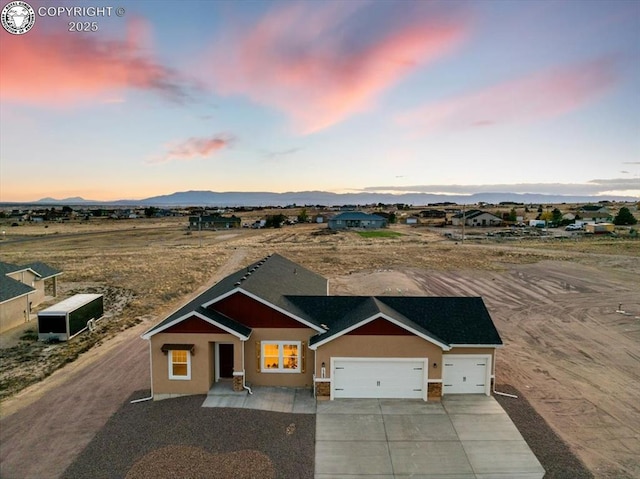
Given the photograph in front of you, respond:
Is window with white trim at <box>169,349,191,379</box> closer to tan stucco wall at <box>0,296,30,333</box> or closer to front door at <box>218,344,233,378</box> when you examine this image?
front door at <box>218,344,233,378</box>

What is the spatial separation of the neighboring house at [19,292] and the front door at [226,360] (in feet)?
55.5

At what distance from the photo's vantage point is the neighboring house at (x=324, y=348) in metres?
16.2

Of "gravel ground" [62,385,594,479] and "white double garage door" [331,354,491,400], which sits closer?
"gravel ground" [62,385,594,479]

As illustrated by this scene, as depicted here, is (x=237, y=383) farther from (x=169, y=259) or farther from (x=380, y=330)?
(x=169, y=259)

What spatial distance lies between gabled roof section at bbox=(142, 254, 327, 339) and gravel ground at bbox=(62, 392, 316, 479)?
3.26 metres

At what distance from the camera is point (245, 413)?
1488cm

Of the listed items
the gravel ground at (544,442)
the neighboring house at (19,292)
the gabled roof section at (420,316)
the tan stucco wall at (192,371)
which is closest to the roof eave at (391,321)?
the gabled roof section at (420,316)

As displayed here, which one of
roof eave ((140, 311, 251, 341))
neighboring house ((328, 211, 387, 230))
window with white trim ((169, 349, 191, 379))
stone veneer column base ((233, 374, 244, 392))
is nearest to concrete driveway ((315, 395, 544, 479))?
stone veneer column base ((233, 374, 244, 392))

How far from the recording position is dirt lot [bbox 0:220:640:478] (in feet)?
48.7

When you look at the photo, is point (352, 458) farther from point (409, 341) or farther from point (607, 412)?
point (607, 412)

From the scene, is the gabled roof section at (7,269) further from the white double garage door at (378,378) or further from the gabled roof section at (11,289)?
the white double garage door at (378,378)

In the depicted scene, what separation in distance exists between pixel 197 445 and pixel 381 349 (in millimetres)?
7733

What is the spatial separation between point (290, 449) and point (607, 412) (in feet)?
43.2

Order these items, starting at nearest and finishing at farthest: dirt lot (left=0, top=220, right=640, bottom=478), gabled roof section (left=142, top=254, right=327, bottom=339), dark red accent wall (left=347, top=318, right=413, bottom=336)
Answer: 1. dirt lot (left=0, top=220, right=640, bottom=478)
2. dark red accent wall (left=347, top=318, right=413, bottom=336)
3. gabled roof section (left=142, top=254, right=327, bottom=339)
